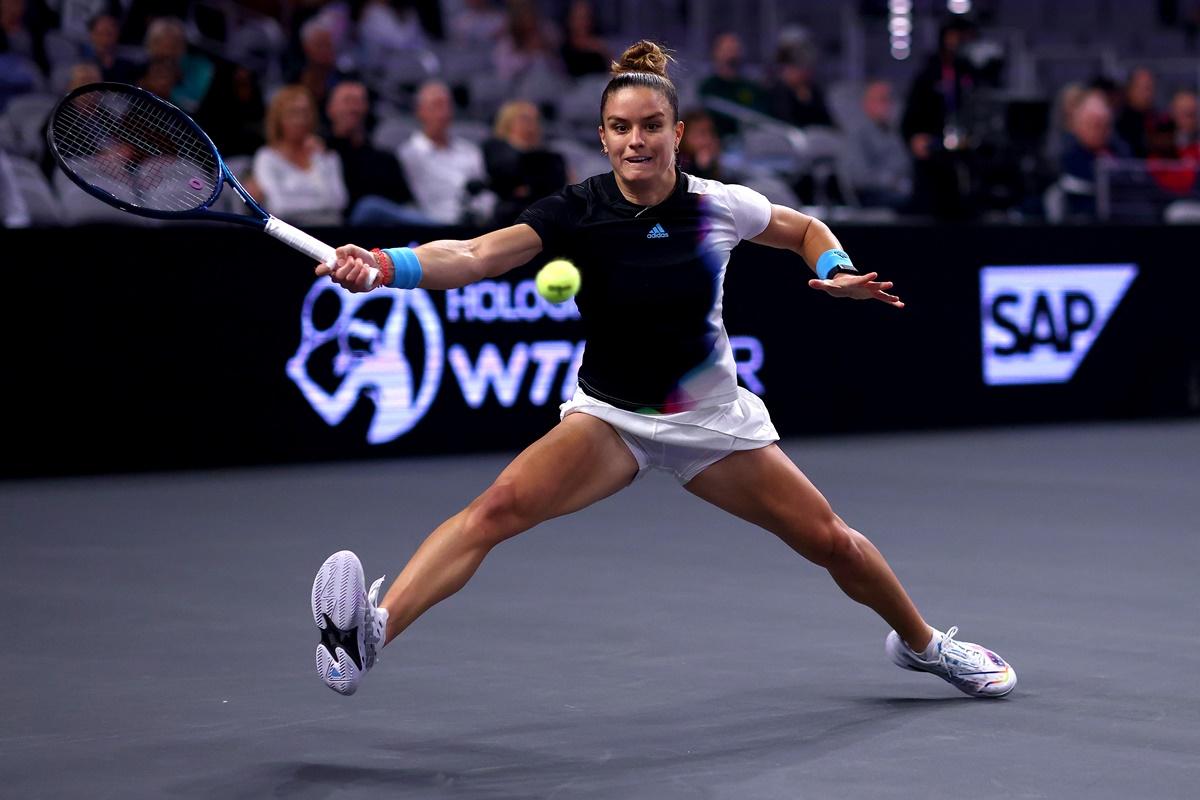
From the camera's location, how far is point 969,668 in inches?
187

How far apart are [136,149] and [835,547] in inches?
82.9

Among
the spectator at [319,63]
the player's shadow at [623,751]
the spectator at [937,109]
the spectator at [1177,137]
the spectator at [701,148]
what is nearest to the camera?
the player's shadow at [623,751]

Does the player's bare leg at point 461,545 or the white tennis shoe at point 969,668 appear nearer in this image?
the player's bare leg at point 461,545

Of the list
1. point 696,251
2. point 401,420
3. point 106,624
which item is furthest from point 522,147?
point 696,251

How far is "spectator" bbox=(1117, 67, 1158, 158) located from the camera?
46.5ft

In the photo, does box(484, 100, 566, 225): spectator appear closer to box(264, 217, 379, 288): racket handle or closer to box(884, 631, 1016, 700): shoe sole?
box(884, 631, 1016, 700): shoe sole

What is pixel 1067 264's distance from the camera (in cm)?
1159

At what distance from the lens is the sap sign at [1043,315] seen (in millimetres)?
11422

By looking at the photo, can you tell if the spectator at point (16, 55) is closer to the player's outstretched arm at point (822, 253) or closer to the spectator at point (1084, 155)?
the spectator at point (1084, 155)

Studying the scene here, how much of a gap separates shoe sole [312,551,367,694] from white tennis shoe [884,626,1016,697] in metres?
1.56

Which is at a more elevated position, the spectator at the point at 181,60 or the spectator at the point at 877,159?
the spectator at the point at 181,60

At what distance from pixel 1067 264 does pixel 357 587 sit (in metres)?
8.34

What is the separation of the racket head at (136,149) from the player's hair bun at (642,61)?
104 cm

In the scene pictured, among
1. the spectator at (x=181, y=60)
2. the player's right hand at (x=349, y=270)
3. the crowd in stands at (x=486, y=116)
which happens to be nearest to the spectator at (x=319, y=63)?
the crowd in stands at (x=486, y=116)
